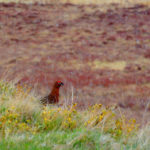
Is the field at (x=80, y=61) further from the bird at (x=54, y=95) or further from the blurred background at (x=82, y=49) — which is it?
the bird at (x=54, y=95)

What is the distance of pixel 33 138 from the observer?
18.3 ft

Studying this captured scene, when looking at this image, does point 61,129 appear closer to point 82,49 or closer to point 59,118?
point 59,118

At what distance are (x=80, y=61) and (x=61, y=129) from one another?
9.08 m

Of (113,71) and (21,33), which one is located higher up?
(21,33)

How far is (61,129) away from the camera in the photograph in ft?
21.1

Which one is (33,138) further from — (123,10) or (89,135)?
(123,10)

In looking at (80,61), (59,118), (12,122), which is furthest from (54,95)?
(80,61)

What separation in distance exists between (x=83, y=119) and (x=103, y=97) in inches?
200

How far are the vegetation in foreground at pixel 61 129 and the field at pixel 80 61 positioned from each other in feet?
0.06

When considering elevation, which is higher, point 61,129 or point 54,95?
point 54,95

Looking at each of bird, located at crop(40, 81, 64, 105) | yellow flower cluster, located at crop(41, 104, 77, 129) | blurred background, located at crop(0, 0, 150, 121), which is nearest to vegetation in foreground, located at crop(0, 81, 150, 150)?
yellow flower cluster, located at crop(41, 104, 77, 129)

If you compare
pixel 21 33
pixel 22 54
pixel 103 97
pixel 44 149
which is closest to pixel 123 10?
pixel 21 33

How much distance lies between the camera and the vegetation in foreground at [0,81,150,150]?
17.8ft

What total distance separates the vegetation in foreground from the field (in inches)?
0.8
